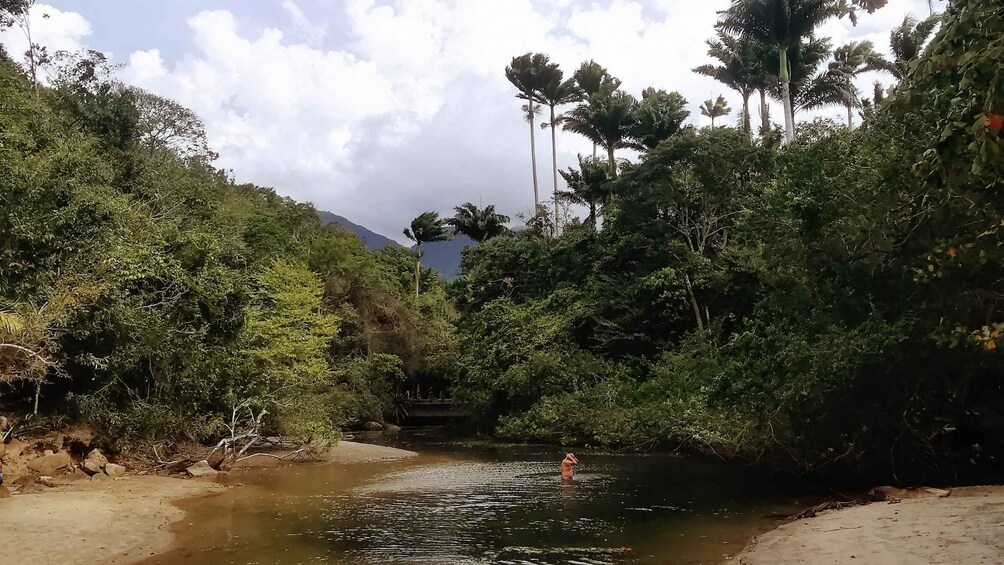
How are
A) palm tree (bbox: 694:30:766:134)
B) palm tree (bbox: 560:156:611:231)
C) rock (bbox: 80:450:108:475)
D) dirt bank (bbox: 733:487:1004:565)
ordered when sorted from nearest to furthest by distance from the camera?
dirt bank (bbox: 733:487:1004:565)
rock (bbox: 80:450:108:475)
palm tree (bbox: 694:30:766:134)
palm tree (bbox: 560:156:611:231)

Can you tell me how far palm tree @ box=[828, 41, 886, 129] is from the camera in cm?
3581

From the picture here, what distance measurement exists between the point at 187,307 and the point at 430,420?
31489 mm

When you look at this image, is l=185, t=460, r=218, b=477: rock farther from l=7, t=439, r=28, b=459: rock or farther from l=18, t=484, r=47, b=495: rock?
l=18, t=484, r=47, b=495: rock

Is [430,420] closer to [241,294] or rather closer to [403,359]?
[403,359]

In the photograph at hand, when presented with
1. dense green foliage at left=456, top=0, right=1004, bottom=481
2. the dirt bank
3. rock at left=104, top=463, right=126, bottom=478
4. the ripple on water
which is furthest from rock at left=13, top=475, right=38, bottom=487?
dense green foliage at left=456, top=0, right=1004, bottom=481

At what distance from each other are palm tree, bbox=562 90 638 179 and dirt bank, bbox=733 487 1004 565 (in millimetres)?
33547

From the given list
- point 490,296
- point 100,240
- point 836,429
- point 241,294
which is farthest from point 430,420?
point 836,429

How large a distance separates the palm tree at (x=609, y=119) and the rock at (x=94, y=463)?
33250mm

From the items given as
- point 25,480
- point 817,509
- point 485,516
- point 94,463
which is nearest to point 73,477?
point 94,463

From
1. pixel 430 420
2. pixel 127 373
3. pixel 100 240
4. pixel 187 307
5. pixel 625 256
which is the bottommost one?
pixel 430 420

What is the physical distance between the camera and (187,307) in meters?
20.8

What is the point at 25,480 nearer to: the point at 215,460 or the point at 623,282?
the point at 215,460

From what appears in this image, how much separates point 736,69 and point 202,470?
3724 cm

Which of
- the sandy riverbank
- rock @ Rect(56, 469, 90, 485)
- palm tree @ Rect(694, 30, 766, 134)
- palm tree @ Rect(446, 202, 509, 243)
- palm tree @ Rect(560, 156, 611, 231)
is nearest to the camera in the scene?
the sandy riverbank
